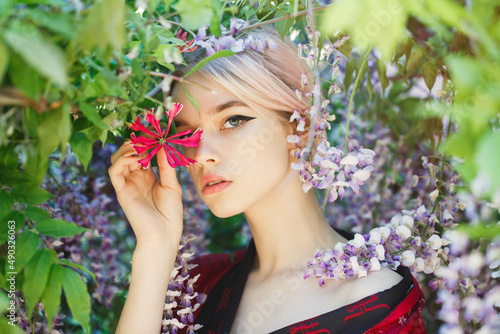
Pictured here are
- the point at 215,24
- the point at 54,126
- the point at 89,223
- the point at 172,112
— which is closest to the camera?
the point at 54,126

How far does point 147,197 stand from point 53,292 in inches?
27.9

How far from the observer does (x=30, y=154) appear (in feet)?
2.43

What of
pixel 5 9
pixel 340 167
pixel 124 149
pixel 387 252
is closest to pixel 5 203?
pixel 5 9

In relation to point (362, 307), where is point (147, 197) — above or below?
above

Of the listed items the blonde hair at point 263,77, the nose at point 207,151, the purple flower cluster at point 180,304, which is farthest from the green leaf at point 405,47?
the purple flower cluster at point 180,304

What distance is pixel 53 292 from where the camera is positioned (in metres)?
0.74

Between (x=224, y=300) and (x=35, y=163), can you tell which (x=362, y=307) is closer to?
(x=224, y=300)

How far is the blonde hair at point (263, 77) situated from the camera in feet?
4.36

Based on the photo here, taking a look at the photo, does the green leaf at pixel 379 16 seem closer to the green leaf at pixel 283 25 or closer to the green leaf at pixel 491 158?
the green leaf at pixel 491 158

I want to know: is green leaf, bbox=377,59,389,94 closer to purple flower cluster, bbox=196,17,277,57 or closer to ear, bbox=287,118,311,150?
ear, bbox=287,118,311,150

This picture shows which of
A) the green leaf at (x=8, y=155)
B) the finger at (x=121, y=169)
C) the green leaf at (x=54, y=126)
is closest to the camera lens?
the green leaf at (x=54, y=126)

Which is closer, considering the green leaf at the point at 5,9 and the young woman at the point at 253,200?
→ the green leaf at the point at 5,9

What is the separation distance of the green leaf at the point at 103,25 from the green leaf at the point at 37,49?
42mm

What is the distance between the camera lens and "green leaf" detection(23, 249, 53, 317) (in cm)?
73
